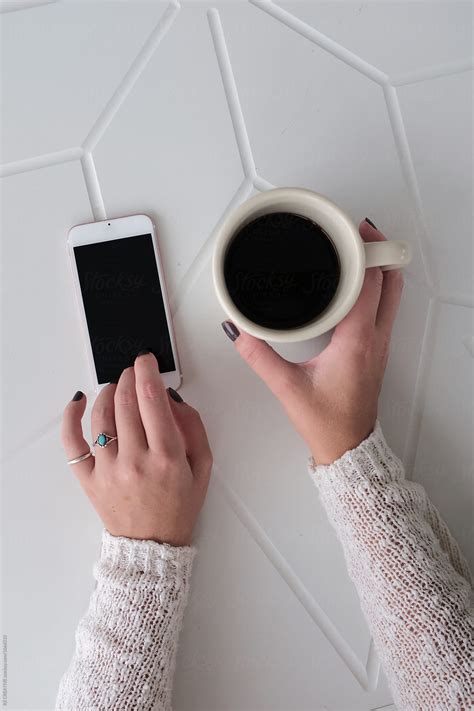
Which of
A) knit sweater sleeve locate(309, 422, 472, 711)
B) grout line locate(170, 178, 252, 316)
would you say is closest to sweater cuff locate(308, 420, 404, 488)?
knit sweater sleeve locate(309, 422, 472, 711)

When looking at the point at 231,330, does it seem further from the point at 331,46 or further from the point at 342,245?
the point at 331,46

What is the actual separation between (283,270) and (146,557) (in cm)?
31

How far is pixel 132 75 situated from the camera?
0.59m

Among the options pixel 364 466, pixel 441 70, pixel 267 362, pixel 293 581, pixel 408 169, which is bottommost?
pixel 293 581

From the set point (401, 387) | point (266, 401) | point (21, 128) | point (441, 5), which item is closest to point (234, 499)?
point (266, 401)

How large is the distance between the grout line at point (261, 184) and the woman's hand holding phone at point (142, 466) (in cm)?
23

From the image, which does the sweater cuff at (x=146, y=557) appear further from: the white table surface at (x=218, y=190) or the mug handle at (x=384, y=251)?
the mug handle at (x=384, y=251)

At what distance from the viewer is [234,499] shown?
0.58 m

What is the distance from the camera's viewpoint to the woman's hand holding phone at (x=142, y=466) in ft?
1.74

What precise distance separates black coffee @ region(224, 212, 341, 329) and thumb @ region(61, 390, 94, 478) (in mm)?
226

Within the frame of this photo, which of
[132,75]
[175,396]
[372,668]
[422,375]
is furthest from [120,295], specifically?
[372,668]

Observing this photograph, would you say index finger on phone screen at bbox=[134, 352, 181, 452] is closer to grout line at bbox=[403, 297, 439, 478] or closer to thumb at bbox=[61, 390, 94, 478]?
thumb at bbox=[61, 390, 94, 478]

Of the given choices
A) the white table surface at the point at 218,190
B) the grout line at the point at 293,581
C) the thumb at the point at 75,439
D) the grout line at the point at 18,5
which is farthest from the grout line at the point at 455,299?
the grout line at the point at 18,5

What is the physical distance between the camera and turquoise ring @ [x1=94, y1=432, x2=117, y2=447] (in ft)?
1.79
